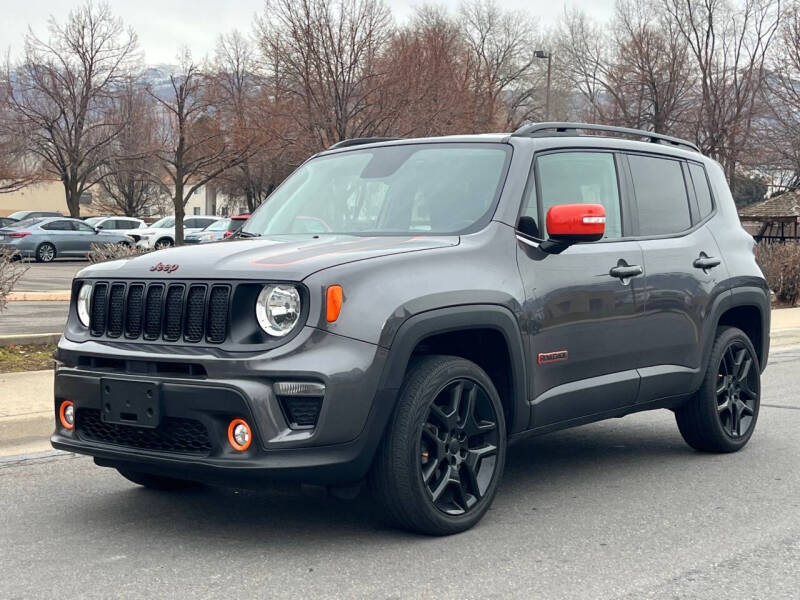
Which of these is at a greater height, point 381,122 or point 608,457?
point 381,122

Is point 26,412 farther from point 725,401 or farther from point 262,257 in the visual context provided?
point 725,401

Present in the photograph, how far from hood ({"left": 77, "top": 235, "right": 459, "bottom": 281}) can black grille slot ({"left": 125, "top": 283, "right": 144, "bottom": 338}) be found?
67 mm

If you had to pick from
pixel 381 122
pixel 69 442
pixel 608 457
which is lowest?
pixel 608 457

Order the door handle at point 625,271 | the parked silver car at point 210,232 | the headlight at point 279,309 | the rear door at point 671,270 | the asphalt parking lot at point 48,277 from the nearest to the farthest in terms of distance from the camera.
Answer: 1. the headlight at point 279,309
2. the door handle at point 625,271
3. the rear door at point 671,270
4. the asphalt parking lot at point 48,277
5. the parked silver car at point 210,232

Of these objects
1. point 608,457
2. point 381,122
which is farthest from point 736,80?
point 608,457

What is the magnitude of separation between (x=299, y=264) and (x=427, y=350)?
2.63 feet

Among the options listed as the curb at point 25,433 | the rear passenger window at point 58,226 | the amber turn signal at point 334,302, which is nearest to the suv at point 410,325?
the amber turn signal at point 334,302

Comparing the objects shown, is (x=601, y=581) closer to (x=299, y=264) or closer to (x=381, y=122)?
(x=299, y=264)

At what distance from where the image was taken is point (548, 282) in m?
5.52

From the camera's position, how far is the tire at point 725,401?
267 inches

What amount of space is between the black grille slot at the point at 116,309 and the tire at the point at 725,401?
355 cm

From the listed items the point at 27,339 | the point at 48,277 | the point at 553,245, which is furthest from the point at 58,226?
the point at 553,245

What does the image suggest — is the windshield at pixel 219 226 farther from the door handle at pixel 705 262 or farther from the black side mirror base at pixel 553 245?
the black side mirror base at pixel 553 245

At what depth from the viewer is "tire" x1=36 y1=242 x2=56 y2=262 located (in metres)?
34.6
